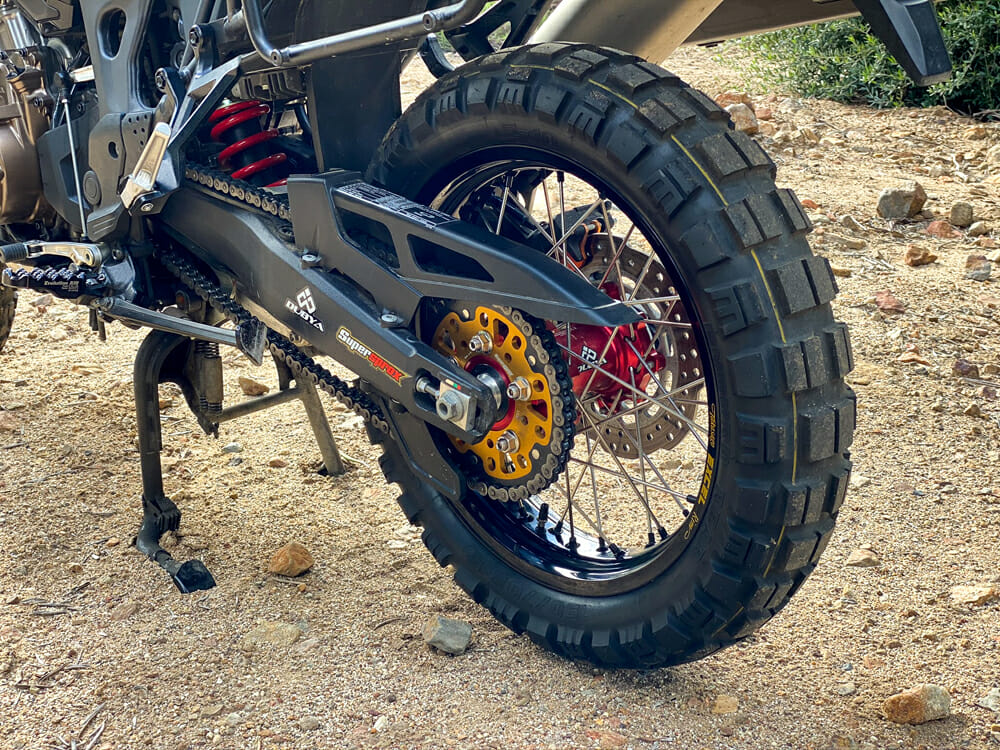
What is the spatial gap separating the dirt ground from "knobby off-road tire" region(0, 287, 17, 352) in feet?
0.96

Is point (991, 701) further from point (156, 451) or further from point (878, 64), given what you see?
point (878, 64)

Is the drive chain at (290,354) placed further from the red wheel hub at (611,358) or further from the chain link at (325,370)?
the red wheel hub at (611,358)

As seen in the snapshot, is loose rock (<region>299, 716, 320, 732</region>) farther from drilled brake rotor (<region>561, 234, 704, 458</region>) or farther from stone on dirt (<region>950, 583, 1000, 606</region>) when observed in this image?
stone on dirt (<region>950, 583, 1000, 606</region>)

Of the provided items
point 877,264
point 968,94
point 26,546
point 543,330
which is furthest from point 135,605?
point 968,94

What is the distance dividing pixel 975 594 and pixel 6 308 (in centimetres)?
309

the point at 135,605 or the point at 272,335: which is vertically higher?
the point at 272,335

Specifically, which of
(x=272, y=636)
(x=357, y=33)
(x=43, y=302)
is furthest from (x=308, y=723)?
(x=43, y=302)

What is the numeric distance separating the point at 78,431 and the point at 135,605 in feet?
3.71

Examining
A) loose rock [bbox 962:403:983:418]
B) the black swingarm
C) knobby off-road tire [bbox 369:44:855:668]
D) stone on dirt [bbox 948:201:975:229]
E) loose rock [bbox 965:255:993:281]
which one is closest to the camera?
knobby off-road tire [bbox 369:44:855:668]

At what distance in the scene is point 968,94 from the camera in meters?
6.88

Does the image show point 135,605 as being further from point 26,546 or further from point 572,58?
point 572,58

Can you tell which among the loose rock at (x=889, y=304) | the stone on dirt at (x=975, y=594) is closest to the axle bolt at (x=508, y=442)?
the stone on dirt at (x=975, y=594)

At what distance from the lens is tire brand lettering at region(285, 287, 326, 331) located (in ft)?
7.70

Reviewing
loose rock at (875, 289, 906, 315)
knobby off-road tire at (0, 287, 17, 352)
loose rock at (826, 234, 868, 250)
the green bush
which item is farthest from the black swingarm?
the green bush
